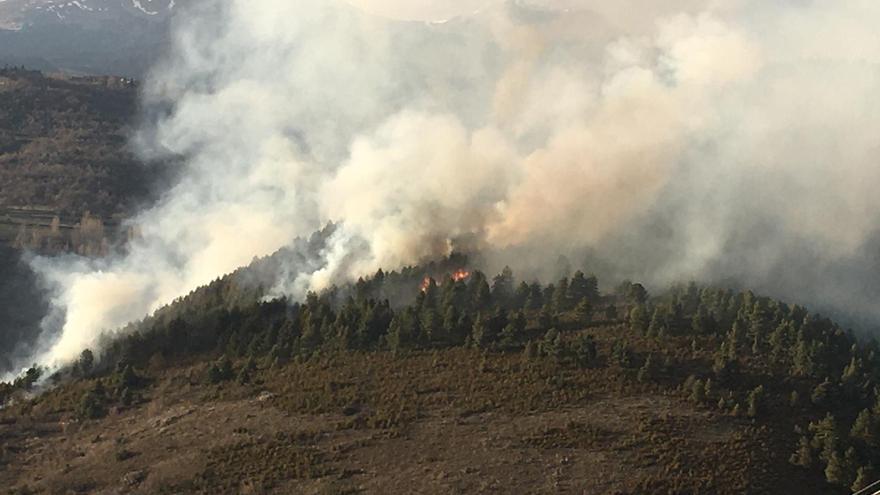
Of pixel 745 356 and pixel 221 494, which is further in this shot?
pixel 745 356

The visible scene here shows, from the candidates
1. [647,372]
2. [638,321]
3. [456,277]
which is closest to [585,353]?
[647,372]

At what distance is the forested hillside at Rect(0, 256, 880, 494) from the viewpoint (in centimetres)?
7088

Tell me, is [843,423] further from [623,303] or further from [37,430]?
[37,430]

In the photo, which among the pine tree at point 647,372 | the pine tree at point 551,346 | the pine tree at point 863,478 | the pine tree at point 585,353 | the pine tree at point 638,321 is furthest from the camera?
the pine tree at point 638,321

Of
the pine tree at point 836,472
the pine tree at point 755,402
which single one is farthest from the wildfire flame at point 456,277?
the pine tree at point 836,472

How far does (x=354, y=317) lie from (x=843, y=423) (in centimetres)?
5311

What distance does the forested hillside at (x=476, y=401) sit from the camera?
70875 millimetres

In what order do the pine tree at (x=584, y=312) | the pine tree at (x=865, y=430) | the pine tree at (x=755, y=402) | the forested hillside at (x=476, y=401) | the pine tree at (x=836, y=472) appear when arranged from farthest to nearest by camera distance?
the pine tree at (x=584, y=312), the pine tree at (x=755, y=402), the pine tree at (x=865, y=430), the forested hillside at (x=476, y=401), the pine tree at (x=836, y=472)

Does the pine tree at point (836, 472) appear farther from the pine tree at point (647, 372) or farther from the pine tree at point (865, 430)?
the pine tree at point (647, 372)

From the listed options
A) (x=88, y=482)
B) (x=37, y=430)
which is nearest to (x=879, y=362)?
(x=88, y=482)

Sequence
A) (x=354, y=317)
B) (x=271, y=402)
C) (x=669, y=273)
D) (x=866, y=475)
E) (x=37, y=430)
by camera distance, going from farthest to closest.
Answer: (x=669, y=273) < (x=354, y=317) < (x=37, y=430) < (x=271, y=402) < (x=866, y=475)

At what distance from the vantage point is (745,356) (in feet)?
288

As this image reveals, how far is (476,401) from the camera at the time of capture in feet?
266

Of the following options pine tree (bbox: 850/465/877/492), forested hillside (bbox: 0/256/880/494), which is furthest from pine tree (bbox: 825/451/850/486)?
pine tree (bbox: 850/465/877/492)
